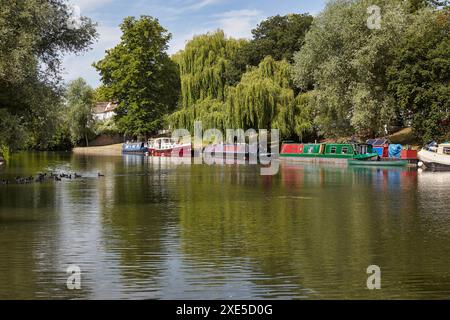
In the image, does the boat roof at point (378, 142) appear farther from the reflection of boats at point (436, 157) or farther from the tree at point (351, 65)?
the reflection of boats at point (436, 157)

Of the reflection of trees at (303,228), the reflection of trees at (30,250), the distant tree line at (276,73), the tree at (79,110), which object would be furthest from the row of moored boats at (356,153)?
the tree at (79,110)

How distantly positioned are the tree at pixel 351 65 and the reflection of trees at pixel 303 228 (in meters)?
23.2

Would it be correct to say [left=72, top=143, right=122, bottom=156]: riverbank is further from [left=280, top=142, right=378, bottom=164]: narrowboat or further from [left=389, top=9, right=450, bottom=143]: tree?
[left=389, top=9, right=450, bottom=143]: tree

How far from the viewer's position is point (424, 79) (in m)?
53.6

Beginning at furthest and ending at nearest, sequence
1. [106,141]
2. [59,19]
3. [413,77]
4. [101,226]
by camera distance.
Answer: [106,141], [413,77], [59,19], [101,226]

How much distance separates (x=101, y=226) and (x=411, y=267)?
30.9 feet

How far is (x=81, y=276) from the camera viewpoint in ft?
41.7

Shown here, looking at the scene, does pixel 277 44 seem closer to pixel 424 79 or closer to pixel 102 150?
pixel 424 79

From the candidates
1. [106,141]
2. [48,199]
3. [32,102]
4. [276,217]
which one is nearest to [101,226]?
[276,217]

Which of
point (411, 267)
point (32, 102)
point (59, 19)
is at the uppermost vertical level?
point (59, 19)

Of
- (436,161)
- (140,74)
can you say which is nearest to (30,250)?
(436,161)

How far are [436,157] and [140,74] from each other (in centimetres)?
5642

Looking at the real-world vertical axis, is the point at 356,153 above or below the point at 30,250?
above

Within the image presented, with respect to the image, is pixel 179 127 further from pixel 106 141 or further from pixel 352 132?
pixel 106 141
